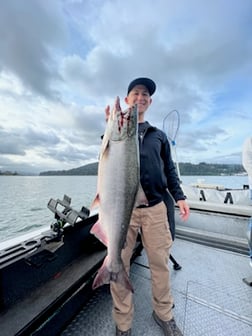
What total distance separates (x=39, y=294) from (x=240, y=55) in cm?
646

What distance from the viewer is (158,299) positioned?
1182mm

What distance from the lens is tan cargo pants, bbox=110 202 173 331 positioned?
113 cm

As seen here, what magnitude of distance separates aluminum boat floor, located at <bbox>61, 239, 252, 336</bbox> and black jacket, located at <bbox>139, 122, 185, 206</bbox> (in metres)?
0.99

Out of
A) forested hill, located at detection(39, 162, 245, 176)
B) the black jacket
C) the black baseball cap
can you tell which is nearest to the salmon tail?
the black jacket

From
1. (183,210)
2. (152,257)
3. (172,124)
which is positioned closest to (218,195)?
(172,124)

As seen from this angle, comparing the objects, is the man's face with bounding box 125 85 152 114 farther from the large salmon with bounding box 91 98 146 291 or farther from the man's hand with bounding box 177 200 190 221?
the man's hand with bounding box 177 200 190 221

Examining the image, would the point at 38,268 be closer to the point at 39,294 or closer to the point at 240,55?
the point at 39,294

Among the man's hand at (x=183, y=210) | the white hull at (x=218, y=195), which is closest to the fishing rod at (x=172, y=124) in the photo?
the white hull at (x=218, y=195)

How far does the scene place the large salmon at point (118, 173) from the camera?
81 cm

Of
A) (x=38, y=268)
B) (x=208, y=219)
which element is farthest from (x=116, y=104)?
(x=208, y=219)

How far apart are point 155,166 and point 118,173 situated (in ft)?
1.39

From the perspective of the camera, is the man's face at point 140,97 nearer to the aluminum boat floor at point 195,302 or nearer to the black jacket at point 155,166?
the black jacket at point 155,166

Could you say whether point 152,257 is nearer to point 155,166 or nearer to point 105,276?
point 105,276

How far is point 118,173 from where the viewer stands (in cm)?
81
